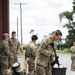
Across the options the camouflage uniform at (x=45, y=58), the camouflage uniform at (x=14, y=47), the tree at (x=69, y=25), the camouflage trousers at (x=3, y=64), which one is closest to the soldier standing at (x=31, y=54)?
the camouflage uniform at (x=14, y=47)

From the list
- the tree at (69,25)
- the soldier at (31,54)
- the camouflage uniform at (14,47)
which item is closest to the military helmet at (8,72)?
the soldier at (31,54)

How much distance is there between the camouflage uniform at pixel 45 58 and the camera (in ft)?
34.9

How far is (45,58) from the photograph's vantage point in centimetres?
1084

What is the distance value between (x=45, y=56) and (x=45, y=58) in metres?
0.06

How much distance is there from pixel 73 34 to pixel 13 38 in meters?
58.8

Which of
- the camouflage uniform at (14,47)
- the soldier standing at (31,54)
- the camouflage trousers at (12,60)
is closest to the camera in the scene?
the soldier standing at (31,54)

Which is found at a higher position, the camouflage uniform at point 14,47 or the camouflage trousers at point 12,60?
the camouflage uniform at point 14,47

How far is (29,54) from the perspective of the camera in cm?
1454

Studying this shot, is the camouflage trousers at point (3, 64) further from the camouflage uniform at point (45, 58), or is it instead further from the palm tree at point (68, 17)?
the palm tree at point (68, 17)

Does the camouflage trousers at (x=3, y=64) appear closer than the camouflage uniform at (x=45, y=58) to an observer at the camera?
No

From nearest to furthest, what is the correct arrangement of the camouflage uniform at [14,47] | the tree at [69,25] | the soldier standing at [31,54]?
the soldier standing at [31,54]
the camouflage uniform at [14,47]
the tree at [69,25]

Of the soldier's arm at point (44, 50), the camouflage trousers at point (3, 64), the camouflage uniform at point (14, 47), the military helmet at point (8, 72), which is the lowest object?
the military helmet at point (8, 72)

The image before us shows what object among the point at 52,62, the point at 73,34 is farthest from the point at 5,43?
the point at 73,34

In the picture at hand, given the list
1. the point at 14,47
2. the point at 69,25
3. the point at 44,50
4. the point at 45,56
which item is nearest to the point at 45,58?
the point at 45,56
